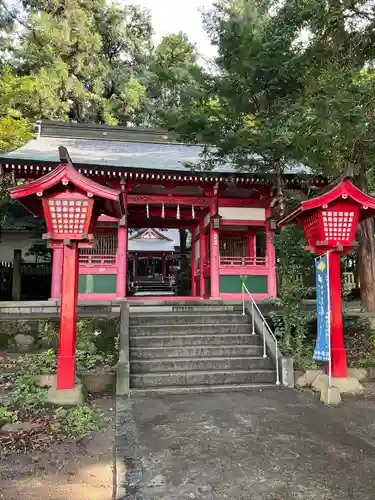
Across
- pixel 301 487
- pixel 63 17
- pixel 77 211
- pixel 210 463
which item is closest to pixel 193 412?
pixel 210 463

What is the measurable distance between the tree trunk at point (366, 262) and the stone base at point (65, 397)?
6788 mm

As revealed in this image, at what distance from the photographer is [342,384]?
639 centimetres

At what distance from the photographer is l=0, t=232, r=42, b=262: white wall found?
16.5 m

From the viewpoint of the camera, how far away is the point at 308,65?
316 inches

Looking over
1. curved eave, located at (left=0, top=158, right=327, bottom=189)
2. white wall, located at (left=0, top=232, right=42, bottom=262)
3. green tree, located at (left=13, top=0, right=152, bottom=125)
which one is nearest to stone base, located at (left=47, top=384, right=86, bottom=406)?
curved eave, located at (left=0, top=158, right=327, bottom=189)

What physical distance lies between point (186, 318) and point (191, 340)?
854mm

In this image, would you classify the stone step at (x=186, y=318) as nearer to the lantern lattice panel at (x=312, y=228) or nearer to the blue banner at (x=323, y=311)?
the blue banner at (x=323, y=311)

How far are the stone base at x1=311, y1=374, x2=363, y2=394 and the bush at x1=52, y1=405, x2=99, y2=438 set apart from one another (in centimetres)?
376

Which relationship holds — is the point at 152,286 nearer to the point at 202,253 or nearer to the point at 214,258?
the point at 202,253

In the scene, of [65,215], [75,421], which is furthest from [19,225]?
[75,421]

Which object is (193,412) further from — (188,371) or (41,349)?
(41,349)

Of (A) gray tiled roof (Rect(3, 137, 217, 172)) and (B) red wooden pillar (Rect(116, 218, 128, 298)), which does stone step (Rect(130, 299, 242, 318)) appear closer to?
(B) red wooden pillar (Rect(116, 218, 128, 298))

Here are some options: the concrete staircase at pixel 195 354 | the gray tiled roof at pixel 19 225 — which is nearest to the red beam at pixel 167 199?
the concrete staircase at pixel 195 354

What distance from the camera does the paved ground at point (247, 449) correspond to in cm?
311
